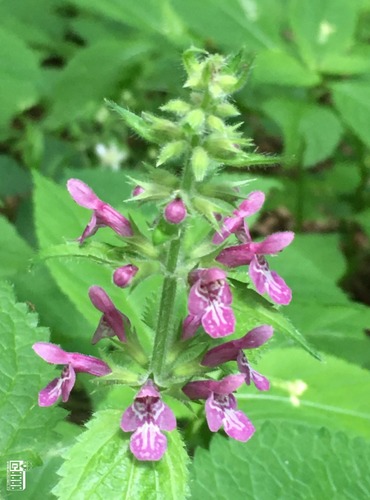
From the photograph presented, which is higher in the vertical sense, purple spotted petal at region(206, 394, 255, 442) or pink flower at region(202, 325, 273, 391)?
pink flower at region(202, 325, 273, 391)

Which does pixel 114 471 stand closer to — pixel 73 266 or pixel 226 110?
pixel 226 110

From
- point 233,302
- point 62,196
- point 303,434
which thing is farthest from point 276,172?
point 233,302

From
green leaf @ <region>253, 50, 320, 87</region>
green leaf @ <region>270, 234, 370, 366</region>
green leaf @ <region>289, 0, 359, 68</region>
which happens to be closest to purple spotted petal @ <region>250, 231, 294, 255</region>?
green leaf @ <region>270, 234, 370, 366</region>

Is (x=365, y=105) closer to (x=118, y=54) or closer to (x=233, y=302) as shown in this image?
(x=118, y=54)

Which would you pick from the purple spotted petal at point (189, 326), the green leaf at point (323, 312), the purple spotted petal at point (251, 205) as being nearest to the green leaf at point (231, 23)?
the green leaf at point (323, 312)

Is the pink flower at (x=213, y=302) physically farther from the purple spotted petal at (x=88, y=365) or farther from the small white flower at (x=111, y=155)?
the small white flower at (x=111, y=155)

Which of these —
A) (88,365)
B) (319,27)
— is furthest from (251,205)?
(319,27)

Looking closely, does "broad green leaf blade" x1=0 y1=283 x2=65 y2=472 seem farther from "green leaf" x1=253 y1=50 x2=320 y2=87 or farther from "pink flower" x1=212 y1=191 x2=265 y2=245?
"green leaf" x1=253 y1=50 x2=320 y2=87
